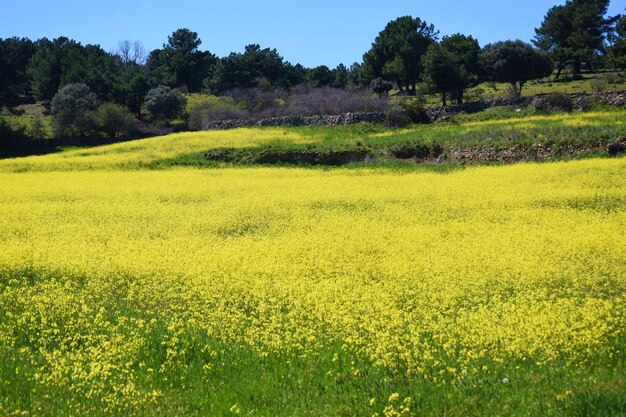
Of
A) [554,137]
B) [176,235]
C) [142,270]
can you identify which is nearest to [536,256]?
[142,270]

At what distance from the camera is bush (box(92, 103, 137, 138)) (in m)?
57.6

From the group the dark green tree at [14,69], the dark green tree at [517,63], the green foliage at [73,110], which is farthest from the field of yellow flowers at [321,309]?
the dark green tree at [14,69]

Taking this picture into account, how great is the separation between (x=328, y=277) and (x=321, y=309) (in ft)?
7.08

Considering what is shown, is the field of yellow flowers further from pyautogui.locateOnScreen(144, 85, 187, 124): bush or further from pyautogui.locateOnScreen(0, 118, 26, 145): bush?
pyautogui.locateOnScreen(144, 85, 187, 124): bush

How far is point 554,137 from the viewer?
29.8 metres

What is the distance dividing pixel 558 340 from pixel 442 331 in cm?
153

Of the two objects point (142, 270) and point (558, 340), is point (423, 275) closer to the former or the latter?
point (558, 340)

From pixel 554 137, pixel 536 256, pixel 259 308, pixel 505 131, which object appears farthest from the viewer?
pixel 505 131

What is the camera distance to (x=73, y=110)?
193ft

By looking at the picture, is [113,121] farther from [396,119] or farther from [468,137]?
[468,137]

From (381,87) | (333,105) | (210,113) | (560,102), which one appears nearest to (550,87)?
(560,102)

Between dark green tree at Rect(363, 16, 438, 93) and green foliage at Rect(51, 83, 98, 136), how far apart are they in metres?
31.8

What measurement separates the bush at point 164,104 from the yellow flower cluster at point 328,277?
4266 cm

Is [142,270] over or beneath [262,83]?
beneath
